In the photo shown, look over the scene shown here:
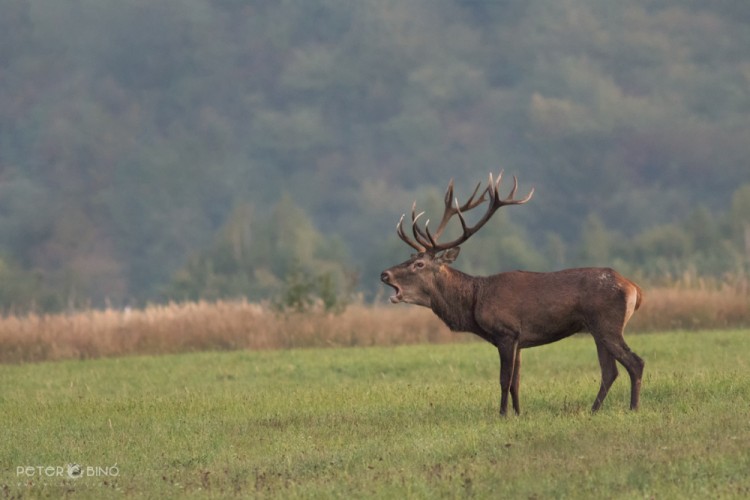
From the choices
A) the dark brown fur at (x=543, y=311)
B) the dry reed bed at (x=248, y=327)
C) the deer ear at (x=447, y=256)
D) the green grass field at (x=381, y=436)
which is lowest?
the green grass field at (x=381, y=436)

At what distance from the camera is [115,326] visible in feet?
98.9

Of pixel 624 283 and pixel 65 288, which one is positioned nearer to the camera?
pixel 624 283

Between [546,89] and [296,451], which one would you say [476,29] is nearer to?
[546,89]

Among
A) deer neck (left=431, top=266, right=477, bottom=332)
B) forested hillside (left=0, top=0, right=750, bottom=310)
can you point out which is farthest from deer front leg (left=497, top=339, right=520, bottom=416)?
forested hillside (left=0, top=0, right=750, bottom=310)

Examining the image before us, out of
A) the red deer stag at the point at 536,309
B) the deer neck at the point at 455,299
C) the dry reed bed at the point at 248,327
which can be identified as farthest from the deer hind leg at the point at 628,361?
the dry reed bed at the point at 248,327

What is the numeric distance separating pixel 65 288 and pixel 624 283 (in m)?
95.9

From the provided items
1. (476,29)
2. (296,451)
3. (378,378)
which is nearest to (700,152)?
(476,29)

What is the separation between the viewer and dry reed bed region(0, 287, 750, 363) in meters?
29.0

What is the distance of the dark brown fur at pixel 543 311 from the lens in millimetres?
14562

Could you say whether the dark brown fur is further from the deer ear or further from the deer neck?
the deer ear

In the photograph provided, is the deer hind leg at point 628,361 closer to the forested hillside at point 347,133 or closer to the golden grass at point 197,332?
the golden grass at point 197,332

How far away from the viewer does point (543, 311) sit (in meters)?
14.7

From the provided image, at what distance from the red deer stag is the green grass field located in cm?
57

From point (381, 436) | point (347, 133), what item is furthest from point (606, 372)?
point (347, 133)
